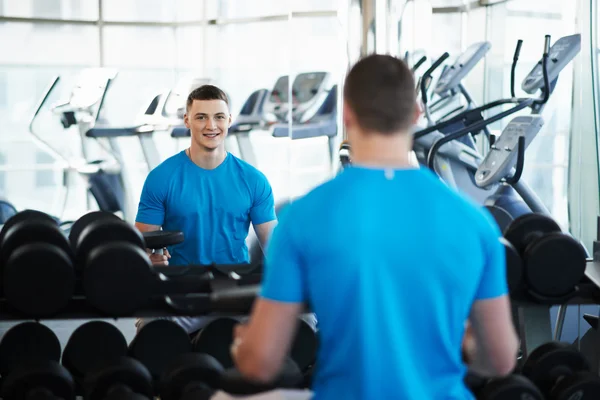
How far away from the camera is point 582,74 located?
5020 mm

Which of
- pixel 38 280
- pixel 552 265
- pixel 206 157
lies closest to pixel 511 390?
pixel 552 265

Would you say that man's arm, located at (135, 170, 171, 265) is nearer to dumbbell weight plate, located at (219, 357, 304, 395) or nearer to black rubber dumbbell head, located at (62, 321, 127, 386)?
black rubber dumbbell head, located at (62, 321, 127, 386)

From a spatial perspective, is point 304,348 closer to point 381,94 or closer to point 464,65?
point 381,94

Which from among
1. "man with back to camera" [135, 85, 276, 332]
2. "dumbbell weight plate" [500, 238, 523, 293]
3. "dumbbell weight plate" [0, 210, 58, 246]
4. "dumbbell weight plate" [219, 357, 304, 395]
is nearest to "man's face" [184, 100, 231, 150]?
"man with back to camera" [135, 85, 276, 332]

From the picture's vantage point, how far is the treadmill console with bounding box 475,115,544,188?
4043mm

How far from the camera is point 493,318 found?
4.33 ft

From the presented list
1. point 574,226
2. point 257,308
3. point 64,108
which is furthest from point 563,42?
point 64,108

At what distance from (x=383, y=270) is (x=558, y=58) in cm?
320

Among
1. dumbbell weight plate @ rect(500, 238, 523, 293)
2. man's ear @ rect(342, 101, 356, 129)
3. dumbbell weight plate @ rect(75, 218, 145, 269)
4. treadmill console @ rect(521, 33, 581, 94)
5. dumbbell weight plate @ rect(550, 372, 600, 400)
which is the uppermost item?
treadmill console @ rect(521, 33, 581, 94)

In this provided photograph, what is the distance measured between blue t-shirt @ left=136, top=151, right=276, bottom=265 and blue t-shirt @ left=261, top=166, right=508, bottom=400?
67.5 inches

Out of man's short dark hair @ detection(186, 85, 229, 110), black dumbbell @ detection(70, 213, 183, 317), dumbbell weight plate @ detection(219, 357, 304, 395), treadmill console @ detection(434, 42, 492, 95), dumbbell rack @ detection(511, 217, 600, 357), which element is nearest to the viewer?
dumbbell weight plate @ detection(219, 357, 304, 395)

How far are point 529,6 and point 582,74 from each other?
1.33 metres

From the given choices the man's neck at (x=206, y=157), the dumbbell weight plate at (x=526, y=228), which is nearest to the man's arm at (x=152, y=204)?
the man's neck at (x=206, y=157)

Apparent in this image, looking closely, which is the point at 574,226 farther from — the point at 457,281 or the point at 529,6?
the point at 457,281
